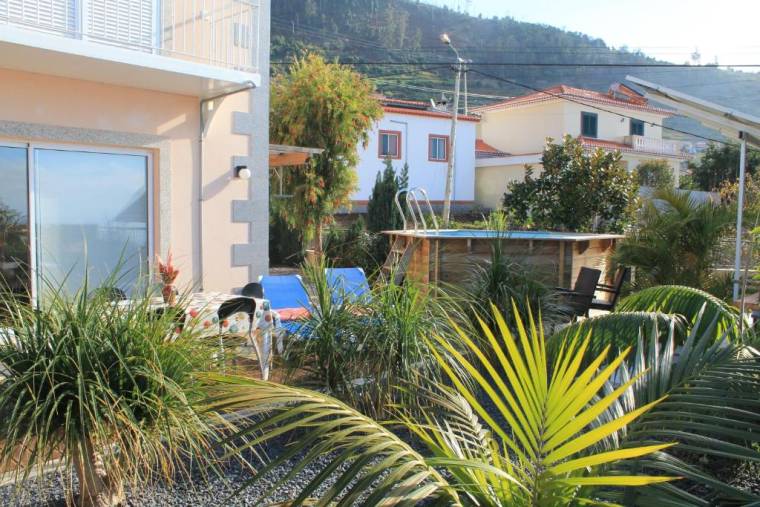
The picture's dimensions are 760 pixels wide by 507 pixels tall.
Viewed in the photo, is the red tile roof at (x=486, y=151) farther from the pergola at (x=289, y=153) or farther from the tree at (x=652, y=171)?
the pergola at (x=289, y=153)

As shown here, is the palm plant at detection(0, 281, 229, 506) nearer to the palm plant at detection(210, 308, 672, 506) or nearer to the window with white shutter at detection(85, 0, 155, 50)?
the palm plant at detection(210, 308, 672, 506)

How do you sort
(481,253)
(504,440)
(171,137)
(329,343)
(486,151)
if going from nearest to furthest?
(504,440) → (329,343) → (171,137) → (481,253) → (486,151)

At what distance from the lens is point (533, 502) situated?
6.75 ft

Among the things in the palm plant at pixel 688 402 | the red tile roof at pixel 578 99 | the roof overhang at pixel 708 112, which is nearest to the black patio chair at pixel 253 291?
the palm plant at pixel 688 402

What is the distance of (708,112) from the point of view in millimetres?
8617

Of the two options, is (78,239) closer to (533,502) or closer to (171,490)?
(171,490)

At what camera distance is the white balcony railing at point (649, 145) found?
117ft

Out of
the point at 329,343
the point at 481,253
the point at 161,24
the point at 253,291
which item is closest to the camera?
the point at 329,343

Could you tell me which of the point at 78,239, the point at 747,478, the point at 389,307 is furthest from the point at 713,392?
the point at 78,239

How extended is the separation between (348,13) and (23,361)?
74.1 m

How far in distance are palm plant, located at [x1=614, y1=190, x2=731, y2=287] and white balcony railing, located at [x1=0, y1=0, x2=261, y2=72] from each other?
566 centimetres

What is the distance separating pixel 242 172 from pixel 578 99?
29.6 metres

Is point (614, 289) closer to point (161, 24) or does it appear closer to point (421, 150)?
point (161, 24)

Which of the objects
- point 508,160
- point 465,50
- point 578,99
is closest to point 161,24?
point 508,160
